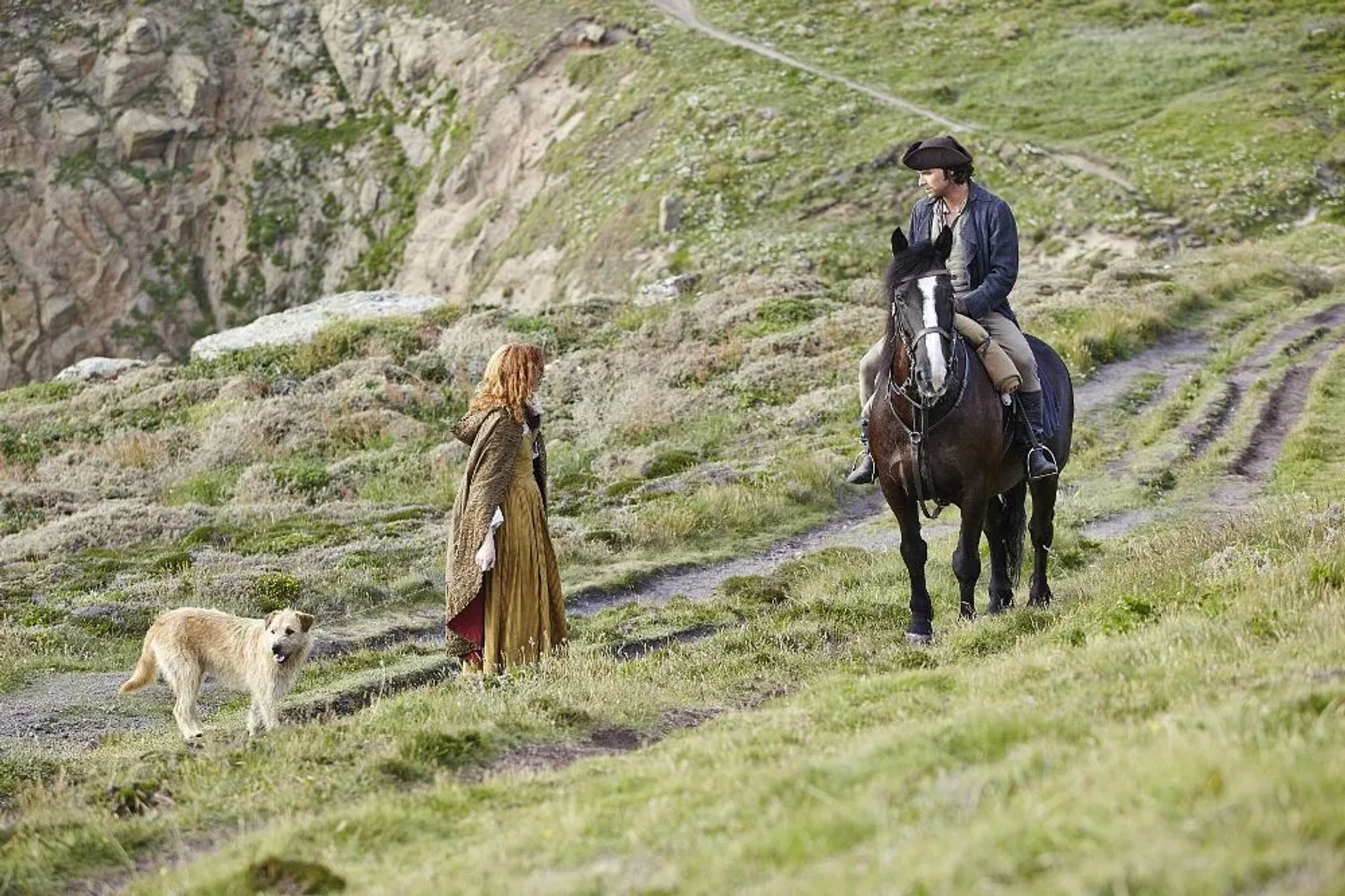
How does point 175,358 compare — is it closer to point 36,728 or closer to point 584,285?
point 584,285

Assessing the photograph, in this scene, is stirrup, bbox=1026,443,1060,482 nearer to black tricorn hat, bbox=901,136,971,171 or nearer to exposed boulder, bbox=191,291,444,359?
black tricorn hat, bbox=901,136,971,171

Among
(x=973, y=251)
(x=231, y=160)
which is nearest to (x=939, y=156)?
(x=973, y=251)

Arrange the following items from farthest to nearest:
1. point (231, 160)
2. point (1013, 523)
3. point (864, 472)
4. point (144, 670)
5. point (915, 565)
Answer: point (231, 160)
point (1013, 523)
point (864, 472)
point (915, 565)
point (144, 670)

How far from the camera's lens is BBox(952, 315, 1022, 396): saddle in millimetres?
10695

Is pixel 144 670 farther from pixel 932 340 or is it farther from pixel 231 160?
pixel 231 160

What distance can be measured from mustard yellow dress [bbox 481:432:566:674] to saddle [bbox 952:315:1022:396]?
3.64 meters

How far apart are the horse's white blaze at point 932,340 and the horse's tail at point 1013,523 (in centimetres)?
277

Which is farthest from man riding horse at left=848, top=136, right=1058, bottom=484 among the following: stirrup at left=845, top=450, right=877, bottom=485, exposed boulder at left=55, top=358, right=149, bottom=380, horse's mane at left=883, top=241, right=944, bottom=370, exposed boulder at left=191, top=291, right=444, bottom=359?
exposed boulder at left=55, top=358, right=149, bottom=380

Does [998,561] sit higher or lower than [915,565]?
lower

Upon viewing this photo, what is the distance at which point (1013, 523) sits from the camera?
1217 cm

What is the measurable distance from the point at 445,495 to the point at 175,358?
137 feet

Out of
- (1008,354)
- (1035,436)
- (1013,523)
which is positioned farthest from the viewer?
(1013,523)

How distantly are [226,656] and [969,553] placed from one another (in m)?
5.78

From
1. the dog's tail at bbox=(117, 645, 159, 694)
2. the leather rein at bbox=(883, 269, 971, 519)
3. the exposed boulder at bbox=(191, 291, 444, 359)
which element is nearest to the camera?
the leather rein at bbox=(883, 269, 971, 519)
